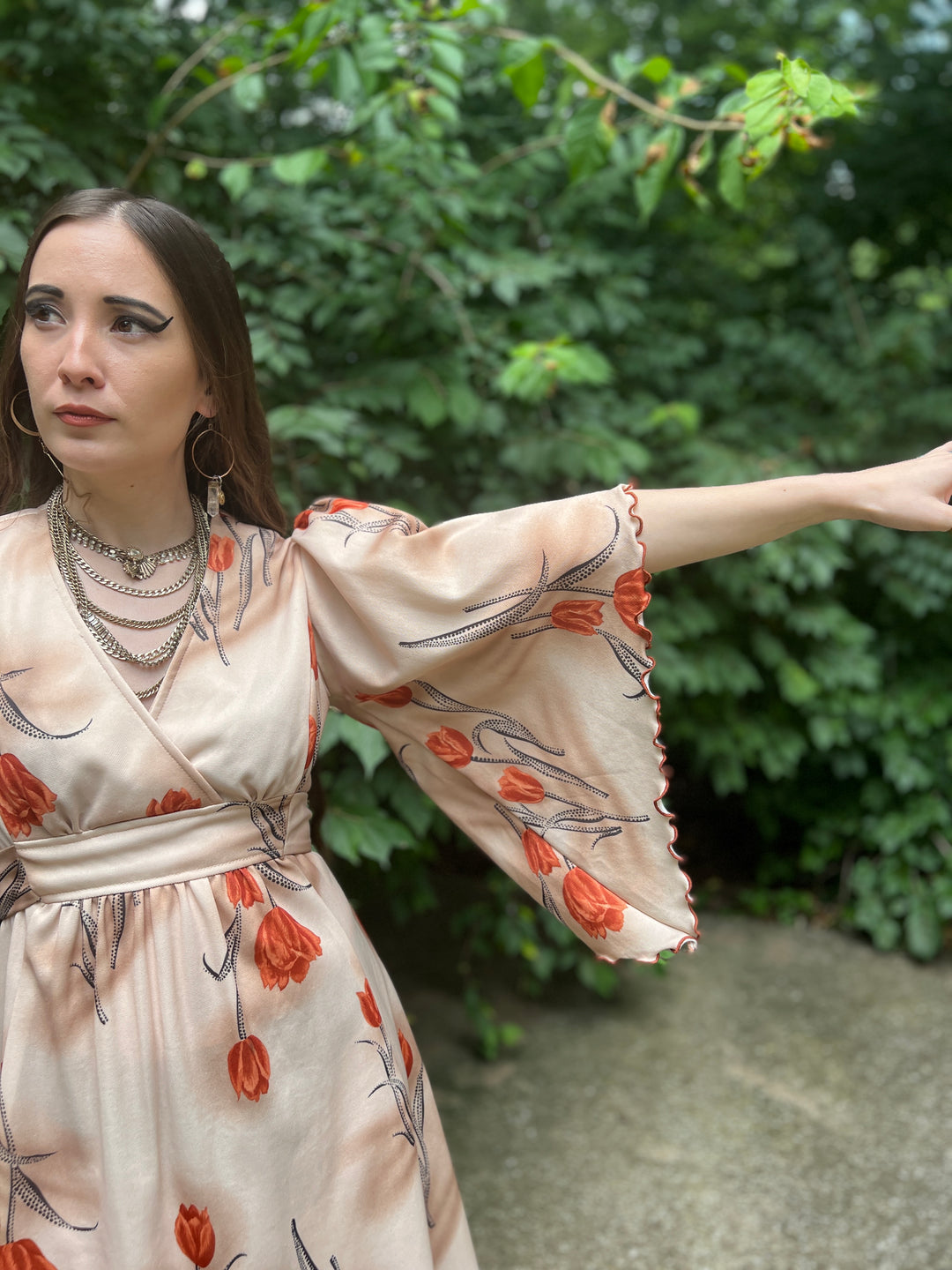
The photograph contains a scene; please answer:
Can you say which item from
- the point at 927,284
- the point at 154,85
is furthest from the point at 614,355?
the point at 154,85

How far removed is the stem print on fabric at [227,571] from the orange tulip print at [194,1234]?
55 centimetres

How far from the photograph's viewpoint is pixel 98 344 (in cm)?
102

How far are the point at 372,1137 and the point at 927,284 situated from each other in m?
3.12

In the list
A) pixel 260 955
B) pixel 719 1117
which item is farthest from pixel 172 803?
pixel 719 1117

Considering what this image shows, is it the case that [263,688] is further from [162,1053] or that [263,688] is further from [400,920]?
[400,920]

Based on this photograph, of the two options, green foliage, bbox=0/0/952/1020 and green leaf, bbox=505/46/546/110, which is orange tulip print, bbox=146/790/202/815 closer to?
green foliage, bbox=0/0/952/1020

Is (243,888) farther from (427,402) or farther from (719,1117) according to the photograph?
(719,1117)

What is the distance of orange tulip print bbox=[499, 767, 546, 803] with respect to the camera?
1236 mm

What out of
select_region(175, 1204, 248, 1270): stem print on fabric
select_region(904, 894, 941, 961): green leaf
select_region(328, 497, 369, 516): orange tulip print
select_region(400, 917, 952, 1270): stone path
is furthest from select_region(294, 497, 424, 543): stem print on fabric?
select_region(904, 894, 941, 961): green leaf

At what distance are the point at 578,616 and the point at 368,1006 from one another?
1.63 ft

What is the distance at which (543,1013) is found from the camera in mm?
2977

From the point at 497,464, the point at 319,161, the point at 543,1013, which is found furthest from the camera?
the point at 543,1013

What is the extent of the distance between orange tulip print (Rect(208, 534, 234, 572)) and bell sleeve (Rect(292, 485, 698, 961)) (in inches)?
3.2

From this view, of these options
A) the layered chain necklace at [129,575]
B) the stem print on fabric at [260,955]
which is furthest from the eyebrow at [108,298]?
the stem print on fabric at [260,955]
